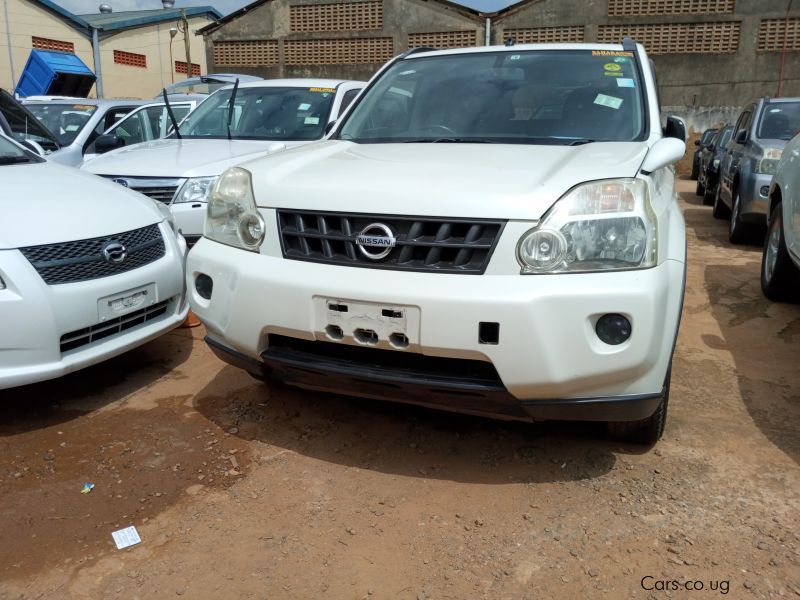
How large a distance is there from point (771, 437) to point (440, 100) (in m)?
2.36

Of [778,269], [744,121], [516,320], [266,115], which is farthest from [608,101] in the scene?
[744,121]

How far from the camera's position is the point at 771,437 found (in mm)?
3168

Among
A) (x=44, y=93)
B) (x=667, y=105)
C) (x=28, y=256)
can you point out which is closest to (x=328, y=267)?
(x=28, y=256)

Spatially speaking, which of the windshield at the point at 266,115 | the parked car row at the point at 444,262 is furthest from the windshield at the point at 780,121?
the parked car row at the point at 444,262

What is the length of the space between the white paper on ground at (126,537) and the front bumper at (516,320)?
2.67 feet

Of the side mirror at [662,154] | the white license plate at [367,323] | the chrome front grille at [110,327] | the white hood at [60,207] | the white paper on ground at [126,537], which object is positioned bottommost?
the white paper on ground at [126,537]

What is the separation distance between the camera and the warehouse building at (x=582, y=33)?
2078cm

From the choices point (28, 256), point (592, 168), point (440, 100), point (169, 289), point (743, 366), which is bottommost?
point (743, 366)

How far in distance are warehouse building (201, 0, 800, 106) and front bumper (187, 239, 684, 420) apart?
20.9 metres

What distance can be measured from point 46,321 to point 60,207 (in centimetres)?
69

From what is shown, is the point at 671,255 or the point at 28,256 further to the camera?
the point at 28,256

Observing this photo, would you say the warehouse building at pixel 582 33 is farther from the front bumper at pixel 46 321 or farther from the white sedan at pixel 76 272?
the front bumper at pixel 46 321

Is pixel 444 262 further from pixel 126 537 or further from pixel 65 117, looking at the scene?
pixel 65 117

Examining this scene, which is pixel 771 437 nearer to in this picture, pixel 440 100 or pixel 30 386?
pixel 440 100
